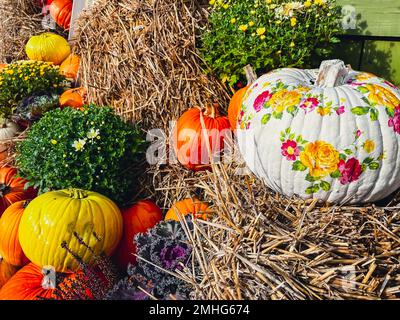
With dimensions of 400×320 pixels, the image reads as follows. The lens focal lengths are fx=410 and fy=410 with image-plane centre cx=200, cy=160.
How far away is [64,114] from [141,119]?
454mm

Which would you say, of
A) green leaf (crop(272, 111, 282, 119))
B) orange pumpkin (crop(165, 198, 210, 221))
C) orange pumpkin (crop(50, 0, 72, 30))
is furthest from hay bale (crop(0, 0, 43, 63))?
green leaf (crop(272, 111, 282, 119))

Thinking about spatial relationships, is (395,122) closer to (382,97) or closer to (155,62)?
(382,97)

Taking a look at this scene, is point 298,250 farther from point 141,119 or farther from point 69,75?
point 69,75

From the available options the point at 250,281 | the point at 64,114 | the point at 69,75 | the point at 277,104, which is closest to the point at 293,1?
the point at 277,104

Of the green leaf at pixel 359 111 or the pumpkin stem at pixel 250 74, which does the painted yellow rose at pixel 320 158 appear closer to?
the green leaf at pixel 359 111

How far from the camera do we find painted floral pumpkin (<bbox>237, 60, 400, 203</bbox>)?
5.41ft

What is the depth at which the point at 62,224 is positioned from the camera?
191cm

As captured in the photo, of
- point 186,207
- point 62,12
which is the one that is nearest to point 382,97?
point 186,207

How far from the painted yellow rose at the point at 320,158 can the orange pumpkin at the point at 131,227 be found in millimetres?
957

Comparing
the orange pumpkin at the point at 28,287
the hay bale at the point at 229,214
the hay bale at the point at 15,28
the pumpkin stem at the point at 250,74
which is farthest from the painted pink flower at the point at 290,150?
the hay bale at the point at 15,28

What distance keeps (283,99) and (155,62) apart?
3.45ft

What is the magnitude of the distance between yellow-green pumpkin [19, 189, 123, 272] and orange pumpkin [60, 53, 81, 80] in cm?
168

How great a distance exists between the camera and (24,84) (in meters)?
3.21

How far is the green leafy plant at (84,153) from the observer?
2209mm
